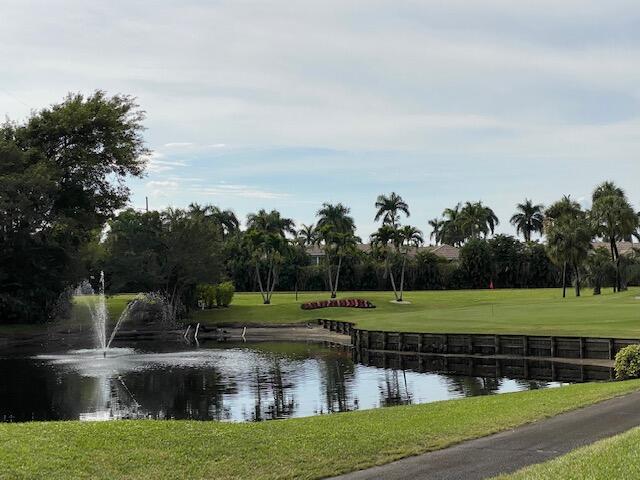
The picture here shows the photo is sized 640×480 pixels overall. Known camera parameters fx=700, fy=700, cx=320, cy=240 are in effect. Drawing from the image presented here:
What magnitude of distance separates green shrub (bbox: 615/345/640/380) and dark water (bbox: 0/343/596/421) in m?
4.83

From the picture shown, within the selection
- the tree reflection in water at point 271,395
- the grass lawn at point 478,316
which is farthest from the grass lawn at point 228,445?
the grass lawn at point 478,316

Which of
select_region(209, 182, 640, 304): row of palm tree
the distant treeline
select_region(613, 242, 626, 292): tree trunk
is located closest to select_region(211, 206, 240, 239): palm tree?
select_region(209, 182, 640, 304): row of palm tree

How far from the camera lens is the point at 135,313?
7044 cm

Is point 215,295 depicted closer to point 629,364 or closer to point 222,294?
point 222,294

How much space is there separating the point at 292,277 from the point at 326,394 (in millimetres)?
84059

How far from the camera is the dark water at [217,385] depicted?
2677 centimetres

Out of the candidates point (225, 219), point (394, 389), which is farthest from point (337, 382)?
point (225, 219)

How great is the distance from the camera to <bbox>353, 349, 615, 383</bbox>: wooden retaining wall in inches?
1319

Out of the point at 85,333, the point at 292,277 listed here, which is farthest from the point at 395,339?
the point at 292,277

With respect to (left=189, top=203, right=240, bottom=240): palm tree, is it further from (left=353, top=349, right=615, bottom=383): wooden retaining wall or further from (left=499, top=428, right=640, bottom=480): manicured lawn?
(left=499, top=428, right=640, bottom=480): manicured lawn

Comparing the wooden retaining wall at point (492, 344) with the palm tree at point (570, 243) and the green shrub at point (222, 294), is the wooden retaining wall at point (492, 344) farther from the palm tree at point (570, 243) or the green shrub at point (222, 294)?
the palm tree at point (570, 243)

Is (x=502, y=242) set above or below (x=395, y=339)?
above

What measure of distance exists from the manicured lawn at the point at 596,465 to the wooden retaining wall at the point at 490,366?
882 inches

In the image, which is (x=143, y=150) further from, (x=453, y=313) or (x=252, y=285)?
(x=252, y=285)
